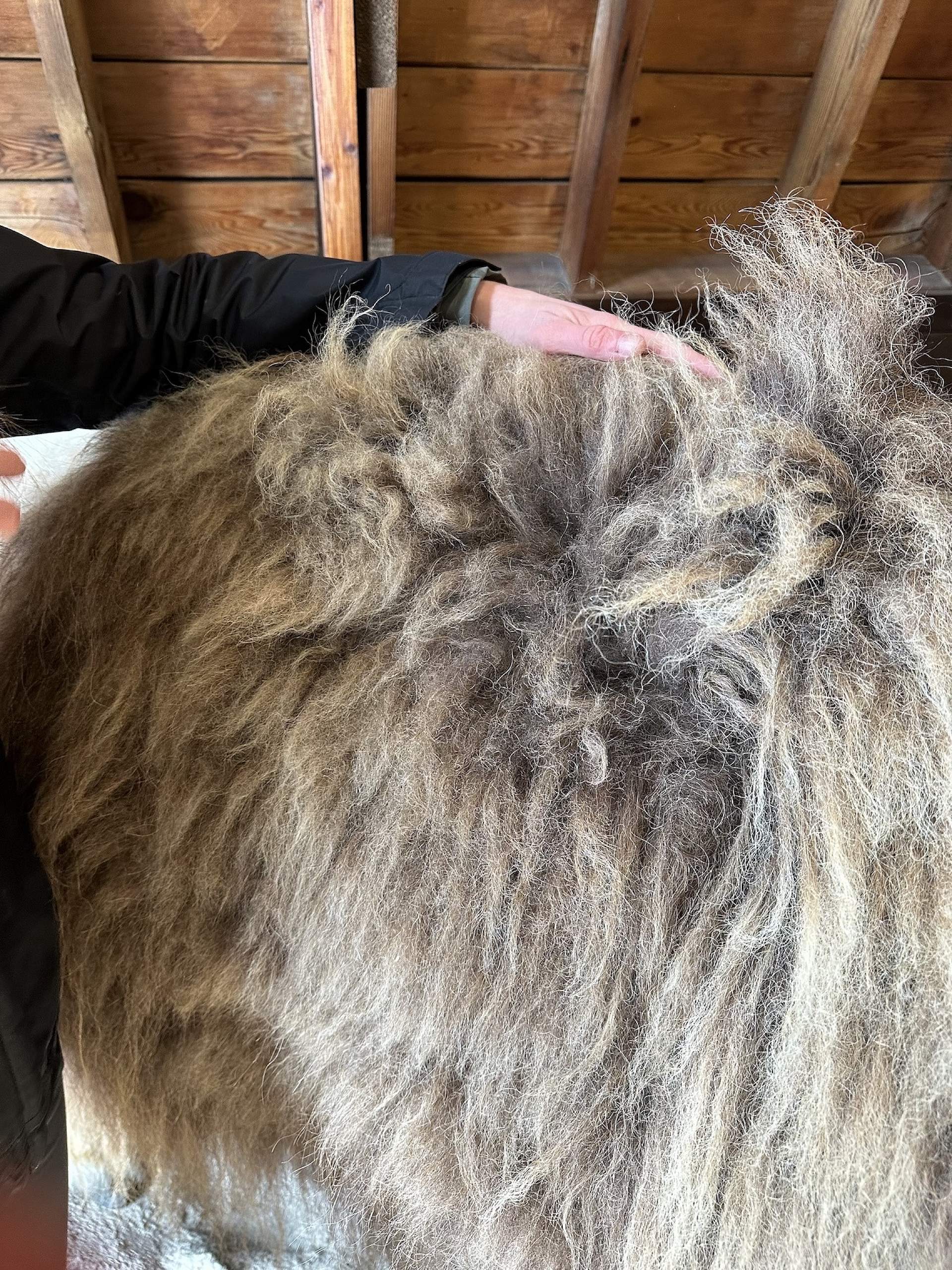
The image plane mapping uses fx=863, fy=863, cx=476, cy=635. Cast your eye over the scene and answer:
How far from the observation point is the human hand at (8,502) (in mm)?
492

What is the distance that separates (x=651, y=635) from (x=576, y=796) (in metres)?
0.10

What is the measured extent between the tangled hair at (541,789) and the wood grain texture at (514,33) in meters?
0.74

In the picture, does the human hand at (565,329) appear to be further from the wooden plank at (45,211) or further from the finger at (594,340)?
the wooden plank at (45,211)

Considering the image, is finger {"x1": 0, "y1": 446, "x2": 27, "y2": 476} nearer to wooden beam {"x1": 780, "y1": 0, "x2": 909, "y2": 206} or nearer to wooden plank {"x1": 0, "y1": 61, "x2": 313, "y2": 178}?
wooden plank {"x1": 0, "y1": 61, "x2": 313, "y2": 178}

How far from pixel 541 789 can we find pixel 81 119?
99 cm

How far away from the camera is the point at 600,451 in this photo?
51 cm

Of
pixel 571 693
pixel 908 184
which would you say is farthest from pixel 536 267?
pixel 571 693

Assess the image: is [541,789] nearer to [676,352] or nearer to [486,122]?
[676,352]

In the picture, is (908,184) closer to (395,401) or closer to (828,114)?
(828,114)

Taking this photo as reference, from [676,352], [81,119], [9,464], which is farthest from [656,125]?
[9,464]

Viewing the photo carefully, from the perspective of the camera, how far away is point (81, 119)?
99cm

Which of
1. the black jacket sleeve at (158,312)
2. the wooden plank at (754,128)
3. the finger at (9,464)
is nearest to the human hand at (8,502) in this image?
the finger at (9,464)

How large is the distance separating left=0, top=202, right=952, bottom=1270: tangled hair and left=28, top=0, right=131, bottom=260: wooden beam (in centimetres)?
68

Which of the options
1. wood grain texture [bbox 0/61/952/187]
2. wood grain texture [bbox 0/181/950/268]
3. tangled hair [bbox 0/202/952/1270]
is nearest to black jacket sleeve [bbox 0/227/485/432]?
tangled hair [bbox 0/202/952/1270]
